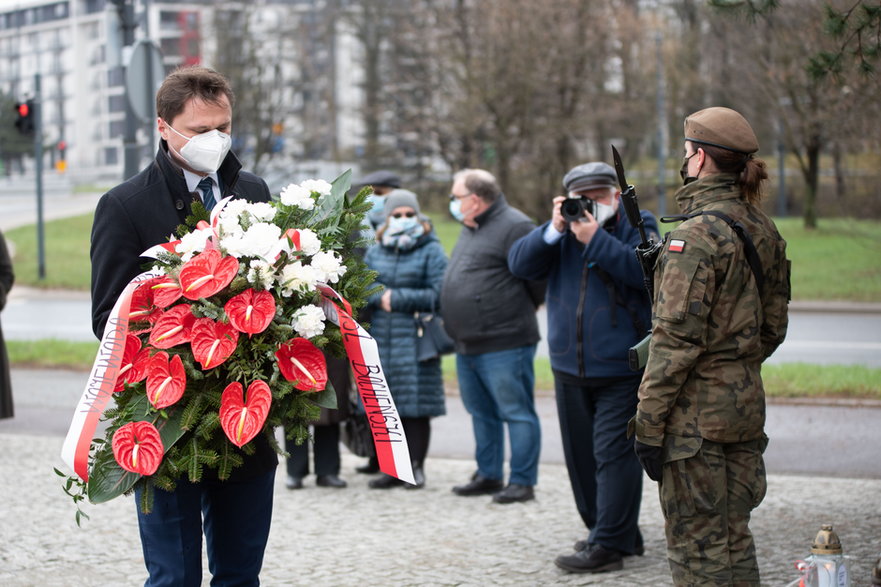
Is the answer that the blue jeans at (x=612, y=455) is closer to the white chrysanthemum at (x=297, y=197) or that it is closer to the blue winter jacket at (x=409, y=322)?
the blue winter jacket at (x=409, y=322)

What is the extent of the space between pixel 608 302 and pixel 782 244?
173cm

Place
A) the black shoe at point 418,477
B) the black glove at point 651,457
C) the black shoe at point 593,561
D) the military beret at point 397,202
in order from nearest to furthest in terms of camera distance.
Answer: the black glove at point 651,457 → the black shoe at point 593,561 → the black shoe at point 418,477 → the military beret at point 397,202

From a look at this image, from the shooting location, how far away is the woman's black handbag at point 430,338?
26.0 ft

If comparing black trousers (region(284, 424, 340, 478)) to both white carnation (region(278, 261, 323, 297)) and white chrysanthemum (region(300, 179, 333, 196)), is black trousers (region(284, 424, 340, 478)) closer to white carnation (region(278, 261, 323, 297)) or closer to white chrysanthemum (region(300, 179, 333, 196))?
white chrysanthemum (region(300, 179, 333, 196))

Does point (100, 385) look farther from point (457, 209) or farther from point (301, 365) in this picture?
point (457, 209)

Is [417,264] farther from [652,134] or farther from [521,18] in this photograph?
[652,134]

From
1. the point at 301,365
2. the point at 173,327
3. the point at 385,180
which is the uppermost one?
the point at 385,180

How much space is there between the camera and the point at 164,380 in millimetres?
3291

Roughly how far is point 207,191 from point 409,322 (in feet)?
13.9

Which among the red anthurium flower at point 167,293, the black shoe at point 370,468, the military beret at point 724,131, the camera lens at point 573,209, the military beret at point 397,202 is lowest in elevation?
the black shoe at point 370,468

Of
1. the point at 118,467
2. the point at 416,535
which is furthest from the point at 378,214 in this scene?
the point at 118,467

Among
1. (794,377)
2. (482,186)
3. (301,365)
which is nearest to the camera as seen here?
(301,365)

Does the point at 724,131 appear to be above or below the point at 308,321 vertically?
above

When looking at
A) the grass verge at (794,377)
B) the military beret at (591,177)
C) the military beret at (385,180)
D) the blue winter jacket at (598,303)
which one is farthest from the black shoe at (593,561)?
the grass verge at (794,377)
